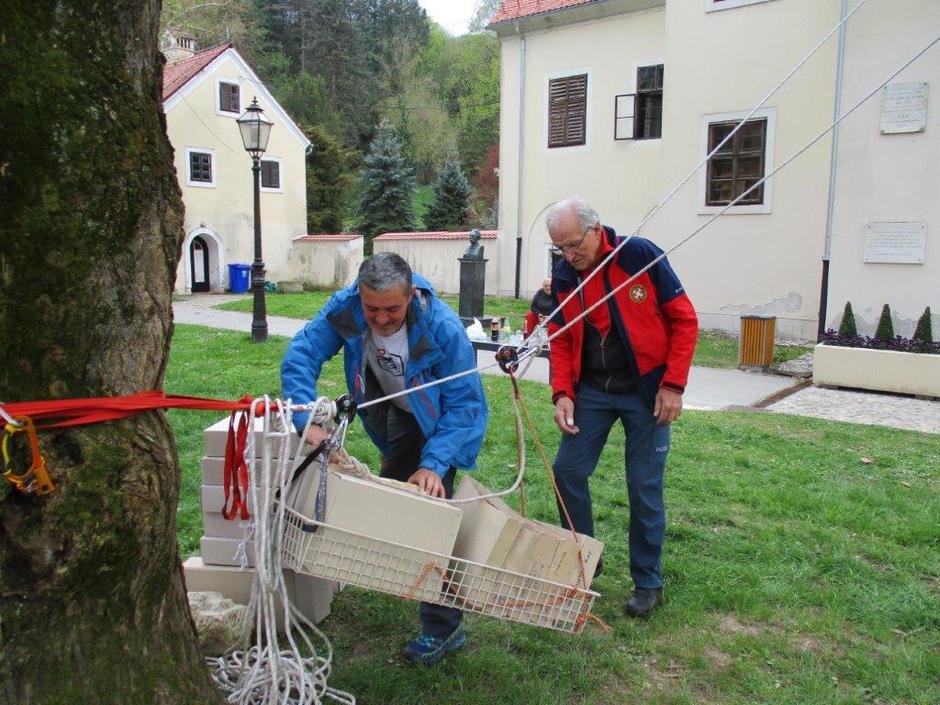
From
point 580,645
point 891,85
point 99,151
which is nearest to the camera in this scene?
point 99,151

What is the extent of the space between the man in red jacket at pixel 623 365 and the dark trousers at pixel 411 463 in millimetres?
724

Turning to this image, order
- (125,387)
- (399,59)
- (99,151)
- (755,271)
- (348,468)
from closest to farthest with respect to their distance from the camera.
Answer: (99,151)
(125,387)
(348,468)
(755,271)
(399,59)

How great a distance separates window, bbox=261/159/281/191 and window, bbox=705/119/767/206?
54.7 ft

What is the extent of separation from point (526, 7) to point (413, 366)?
62.9 ft

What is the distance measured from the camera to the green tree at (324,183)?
36.3 metres

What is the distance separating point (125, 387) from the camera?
7.51ft

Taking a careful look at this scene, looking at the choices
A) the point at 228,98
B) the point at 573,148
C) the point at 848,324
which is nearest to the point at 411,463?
the point at 848,324

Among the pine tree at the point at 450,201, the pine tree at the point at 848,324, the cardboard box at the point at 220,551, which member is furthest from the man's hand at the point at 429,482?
the pine tree at the point at 450,201

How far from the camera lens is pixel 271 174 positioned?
27672mm

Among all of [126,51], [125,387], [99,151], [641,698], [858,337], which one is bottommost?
[641,698]

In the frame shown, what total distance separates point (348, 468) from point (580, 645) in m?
1.50

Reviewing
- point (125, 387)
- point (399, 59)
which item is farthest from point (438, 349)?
point (399, 59)

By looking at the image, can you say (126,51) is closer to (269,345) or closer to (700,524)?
(700,524)

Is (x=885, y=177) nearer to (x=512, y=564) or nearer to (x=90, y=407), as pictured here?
(x=512, y=564)
